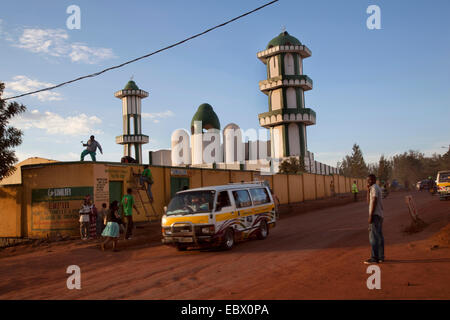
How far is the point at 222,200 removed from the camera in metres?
11.8

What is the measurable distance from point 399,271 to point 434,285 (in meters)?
1.14

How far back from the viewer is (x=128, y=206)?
15133 mm

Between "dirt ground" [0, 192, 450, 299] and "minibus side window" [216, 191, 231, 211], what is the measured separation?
4.39 ft

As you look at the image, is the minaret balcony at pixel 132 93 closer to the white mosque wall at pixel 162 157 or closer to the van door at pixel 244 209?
the white mosque wall at pixel 162 157

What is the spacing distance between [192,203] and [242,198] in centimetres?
188

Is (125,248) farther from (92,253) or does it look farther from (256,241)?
(256,241)

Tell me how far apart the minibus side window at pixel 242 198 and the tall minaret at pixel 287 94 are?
133 feet

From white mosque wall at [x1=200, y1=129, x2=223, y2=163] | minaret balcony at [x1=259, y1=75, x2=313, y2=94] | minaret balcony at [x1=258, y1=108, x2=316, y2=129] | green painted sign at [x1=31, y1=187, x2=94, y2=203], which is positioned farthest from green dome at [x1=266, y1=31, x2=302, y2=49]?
green painted sign at [x1=31, y1=187, x2=94, y2=203]

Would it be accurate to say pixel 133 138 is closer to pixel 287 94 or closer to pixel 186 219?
pixel 287 94

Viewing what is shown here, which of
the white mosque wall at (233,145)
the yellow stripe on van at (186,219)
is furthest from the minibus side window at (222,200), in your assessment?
the white mosque wall at (233,145)

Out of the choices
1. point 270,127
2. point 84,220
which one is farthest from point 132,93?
point 84,220

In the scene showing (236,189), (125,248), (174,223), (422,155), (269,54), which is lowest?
(125,248)

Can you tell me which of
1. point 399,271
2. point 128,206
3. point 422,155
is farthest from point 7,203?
point 422,155

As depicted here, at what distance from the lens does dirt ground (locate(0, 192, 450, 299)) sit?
21.6 ft
